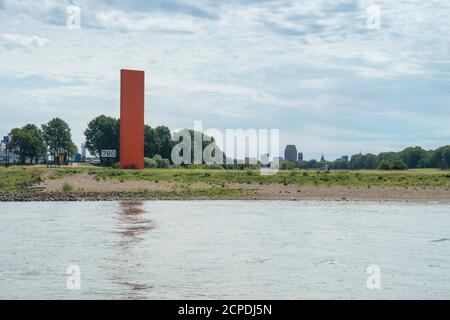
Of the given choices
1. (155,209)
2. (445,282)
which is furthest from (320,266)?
(155,209)

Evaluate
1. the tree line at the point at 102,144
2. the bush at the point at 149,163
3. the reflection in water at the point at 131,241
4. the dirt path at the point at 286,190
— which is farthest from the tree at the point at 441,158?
the reflection in water at the point at 131,241

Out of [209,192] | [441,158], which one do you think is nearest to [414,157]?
[441,158]

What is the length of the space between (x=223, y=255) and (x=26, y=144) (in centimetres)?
13382

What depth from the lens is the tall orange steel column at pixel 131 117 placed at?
10538 cm

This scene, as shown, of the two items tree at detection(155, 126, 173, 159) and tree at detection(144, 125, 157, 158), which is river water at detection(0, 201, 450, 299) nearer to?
tree at detection(144, 125, 157, 158)

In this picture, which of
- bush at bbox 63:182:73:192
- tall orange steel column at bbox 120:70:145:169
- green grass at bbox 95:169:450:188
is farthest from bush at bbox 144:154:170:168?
bush at bbox 63:182:73:192

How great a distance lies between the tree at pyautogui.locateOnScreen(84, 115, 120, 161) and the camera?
15975cm

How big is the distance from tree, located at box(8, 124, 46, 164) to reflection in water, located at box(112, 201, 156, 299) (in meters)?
99.6

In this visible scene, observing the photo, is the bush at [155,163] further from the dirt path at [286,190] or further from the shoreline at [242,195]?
the shoreline at [242,195]

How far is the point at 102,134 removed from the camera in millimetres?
160250

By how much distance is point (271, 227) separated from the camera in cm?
4138

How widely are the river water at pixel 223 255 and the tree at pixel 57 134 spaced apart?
402 feet

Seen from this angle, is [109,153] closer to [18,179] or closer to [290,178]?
[18,179]
